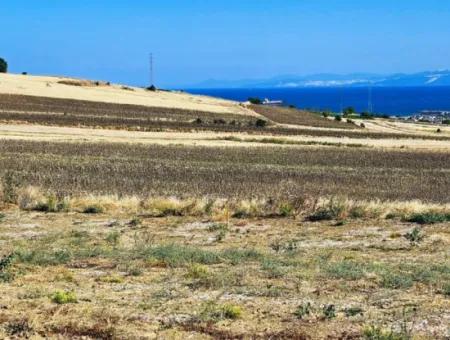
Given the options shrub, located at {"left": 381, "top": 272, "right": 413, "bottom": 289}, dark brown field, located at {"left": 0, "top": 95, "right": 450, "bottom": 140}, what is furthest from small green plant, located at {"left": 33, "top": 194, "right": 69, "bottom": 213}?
dark brown field, located at {"left": 0, "top": 95, "right": 450, "bottom": 140}

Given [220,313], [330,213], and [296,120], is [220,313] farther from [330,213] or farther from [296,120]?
[296,120]

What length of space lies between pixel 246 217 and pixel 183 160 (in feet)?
72.2

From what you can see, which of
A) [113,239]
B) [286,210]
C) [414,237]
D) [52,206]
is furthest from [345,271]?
[52,206]

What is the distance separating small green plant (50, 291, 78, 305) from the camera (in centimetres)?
867

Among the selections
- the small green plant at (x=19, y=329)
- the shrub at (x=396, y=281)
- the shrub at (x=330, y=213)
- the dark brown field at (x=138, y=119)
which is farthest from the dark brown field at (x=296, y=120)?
the small green plant at (x=19, y=329)

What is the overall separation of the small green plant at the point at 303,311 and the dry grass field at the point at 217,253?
25 millimetres

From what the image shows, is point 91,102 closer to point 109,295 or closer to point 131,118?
point 131,118

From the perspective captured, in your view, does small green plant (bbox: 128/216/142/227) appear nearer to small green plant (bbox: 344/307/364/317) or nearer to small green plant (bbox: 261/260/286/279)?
small green plant (bbox: 261/260/286/279)

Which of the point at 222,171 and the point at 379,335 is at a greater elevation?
the point at 222,171

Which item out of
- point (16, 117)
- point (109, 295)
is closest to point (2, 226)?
point (109, 295)

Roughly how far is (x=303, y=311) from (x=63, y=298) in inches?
114

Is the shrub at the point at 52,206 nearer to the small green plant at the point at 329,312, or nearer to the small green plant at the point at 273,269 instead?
the small green plant at the point at 273,269

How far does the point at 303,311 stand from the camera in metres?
8.34

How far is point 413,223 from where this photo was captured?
16.7 m
